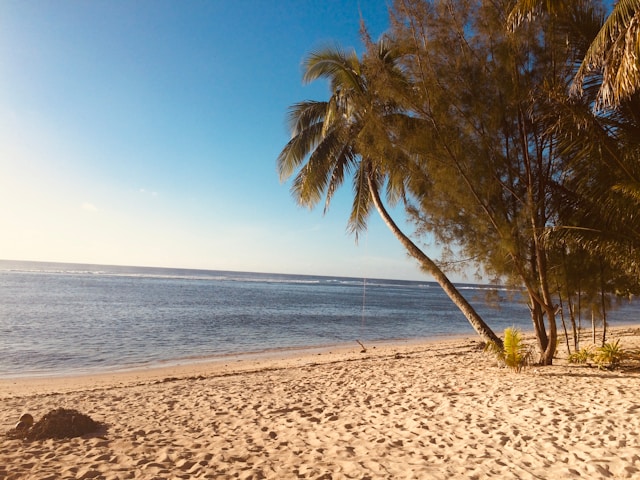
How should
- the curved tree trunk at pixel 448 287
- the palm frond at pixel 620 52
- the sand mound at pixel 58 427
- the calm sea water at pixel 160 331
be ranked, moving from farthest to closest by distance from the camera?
the calm sea water at pixel 160 331 → the curved tree trunk at pixel 448 287 → the sand mound at pixel 58 427 → the palm frond at pixel 620 52

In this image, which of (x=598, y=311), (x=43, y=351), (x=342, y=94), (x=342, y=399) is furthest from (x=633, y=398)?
(x=43, y=351)

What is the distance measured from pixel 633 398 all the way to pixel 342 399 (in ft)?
13.9

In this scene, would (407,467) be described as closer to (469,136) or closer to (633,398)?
(633,398)

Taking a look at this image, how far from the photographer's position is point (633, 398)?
18.8 ft

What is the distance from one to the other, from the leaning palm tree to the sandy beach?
10.9ft

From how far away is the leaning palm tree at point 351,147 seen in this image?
363 inches

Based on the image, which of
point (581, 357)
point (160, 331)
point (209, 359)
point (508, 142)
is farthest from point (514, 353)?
point (160, 331)

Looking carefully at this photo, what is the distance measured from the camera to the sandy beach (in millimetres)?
3918

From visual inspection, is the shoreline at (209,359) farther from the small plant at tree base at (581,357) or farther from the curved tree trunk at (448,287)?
the small plant at tree base at (581,357)

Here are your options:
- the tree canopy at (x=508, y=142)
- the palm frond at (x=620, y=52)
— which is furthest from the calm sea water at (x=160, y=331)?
the palm frond at (x=620, y=52)

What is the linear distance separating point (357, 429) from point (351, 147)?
898 cm

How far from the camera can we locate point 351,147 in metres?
12.4

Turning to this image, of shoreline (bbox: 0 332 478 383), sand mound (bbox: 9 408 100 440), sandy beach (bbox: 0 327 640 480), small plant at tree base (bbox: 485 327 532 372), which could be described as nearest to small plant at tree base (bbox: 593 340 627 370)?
sandy beach (bbox: 0 327 640 480)

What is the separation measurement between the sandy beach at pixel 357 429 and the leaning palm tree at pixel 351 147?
3.33 meters
